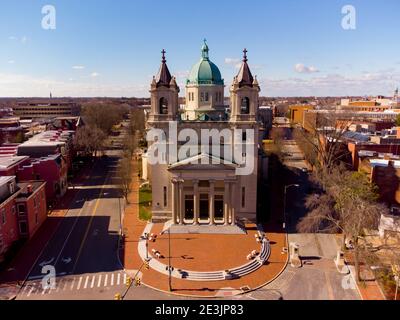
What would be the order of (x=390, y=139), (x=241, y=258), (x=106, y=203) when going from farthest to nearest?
(x=390, y=139) → (x=106, y=203) → (x=241, y=258)

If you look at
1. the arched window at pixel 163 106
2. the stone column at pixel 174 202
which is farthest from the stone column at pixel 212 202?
the arched window at pixel 163 106

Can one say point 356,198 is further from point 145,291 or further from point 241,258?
point 145,291

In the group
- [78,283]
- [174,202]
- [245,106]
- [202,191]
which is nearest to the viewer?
[78,283]

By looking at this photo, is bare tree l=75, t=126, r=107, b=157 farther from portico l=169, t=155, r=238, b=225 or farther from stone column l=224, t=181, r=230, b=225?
stone column l=224, t=181, r=230, b=225

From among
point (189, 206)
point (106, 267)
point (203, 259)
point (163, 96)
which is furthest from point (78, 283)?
point (163, 96)

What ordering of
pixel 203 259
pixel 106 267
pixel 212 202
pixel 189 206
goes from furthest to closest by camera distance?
1. pixel 189 206
2. pixel 212 202
3. pixel 203 259
4. pixel 106 267

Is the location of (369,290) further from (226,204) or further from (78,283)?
(78,283)

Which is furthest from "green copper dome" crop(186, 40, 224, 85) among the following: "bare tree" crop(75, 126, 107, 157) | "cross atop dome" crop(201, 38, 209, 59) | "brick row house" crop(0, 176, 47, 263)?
"bare tree" crop(75, 126, 107, 157)
